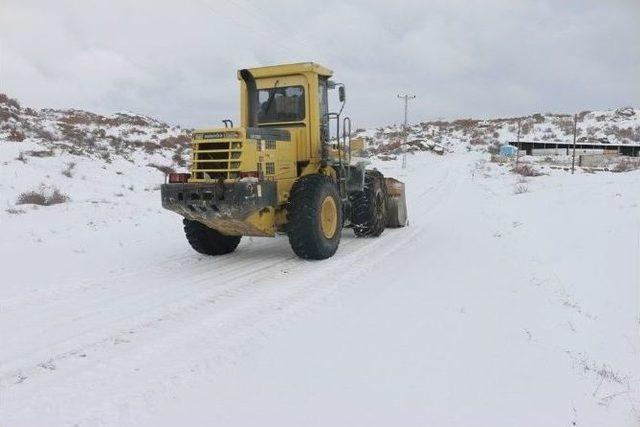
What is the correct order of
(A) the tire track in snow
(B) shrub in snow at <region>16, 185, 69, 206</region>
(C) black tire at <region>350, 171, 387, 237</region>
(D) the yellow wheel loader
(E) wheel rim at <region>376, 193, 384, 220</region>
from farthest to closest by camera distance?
1. (B) shrub in snow at <region>16, 185, 69, 206</region>
2. (E) wheel rim at <region>376, 193, 384, 220</region>
3. (C) black tire at <region>350, 171, 387, 237</region>
4. (D) the yellow wheel loader
5. (A) the tire track in snow

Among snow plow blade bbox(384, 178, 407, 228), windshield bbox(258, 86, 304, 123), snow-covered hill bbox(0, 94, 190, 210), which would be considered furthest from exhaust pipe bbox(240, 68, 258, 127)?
snow-covered hill bbox(0, 94, 190, 210)

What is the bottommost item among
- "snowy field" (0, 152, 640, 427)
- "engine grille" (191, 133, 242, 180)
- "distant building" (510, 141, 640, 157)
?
"snowy field" (0, 152, 640, 427)

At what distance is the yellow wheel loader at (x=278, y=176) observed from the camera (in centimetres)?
742

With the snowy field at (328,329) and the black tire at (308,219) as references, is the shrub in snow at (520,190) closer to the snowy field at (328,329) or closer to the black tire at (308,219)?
the snowy field at (328,329)

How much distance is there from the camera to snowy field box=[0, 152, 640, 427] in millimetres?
3596

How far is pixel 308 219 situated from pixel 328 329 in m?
2.98

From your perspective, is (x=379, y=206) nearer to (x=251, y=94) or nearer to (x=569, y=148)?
(x=251, y=94)

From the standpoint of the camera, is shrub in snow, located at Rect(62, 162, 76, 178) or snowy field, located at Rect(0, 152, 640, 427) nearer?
snowy field, located at Rect(0, 152, 640, 427)

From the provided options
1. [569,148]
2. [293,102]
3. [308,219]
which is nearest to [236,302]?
[308,219]

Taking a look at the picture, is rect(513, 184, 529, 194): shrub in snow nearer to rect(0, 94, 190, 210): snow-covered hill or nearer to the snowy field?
the snowy field

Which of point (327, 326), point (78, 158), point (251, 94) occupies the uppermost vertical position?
point (251, 94)

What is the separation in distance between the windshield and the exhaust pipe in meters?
0.27

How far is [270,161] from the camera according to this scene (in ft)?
26.0

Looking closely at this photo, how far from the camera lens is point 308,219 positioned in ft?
25.7
